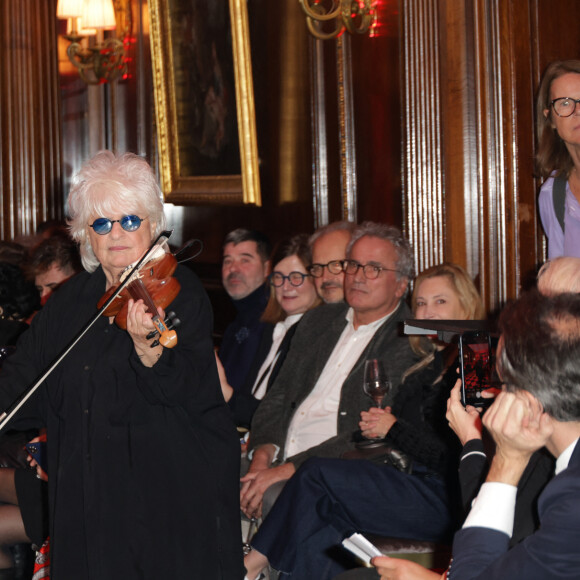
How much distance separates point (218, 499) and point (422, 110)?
2.33m

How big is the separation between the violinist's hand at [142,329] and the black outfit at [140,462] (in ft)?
0.13

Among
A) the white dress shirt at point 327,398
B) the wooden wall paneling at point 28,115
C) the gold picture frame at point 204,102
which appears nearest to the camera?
the white dress shirt at point 327,398

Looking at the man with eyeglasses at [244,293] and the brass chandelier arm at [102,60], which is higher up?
the brass chandelier arm at [102,60]

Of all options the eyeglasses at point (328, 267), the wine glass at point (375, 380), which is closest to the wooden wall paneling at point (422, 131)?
the eyeglasses at point (328, 267)

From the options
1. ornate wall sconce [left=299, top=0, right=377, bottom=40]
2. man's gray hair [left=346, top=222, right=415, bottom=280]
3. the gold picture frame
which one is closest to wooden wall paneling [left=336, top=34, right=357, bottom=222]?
ornate wall sconce [left=299, top=0, right=377, bottom=40]

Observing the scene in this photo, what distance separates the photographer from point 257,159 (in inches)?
226

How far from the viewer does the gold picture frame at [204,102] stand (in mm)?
5684

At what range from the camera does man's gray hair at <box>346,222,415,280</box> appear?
409 centimetres

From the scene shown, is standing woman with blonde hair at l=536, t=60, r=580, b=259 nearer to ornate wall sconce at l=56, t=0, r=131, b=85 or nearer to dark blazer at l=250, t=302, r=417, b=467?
dark blazer at l=250, t=302, r=417, b=467

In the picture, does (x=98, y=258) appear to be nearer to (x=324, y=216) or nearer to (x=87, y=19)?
(x=324, y=216)

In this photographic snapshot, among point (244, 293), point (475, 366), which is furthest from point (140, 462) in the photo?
point (244, 293)

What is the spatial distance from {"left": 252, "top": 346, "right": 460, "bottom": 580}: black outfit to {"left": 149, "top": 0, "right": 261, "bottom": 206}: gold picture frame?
2.72m

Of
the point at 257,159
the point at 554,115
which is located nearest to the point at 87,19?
the point at 257,159

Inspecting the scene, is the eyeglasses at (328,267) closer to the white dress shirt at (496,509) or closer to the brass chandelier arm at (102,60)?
the white dress shirt at (496,509)
